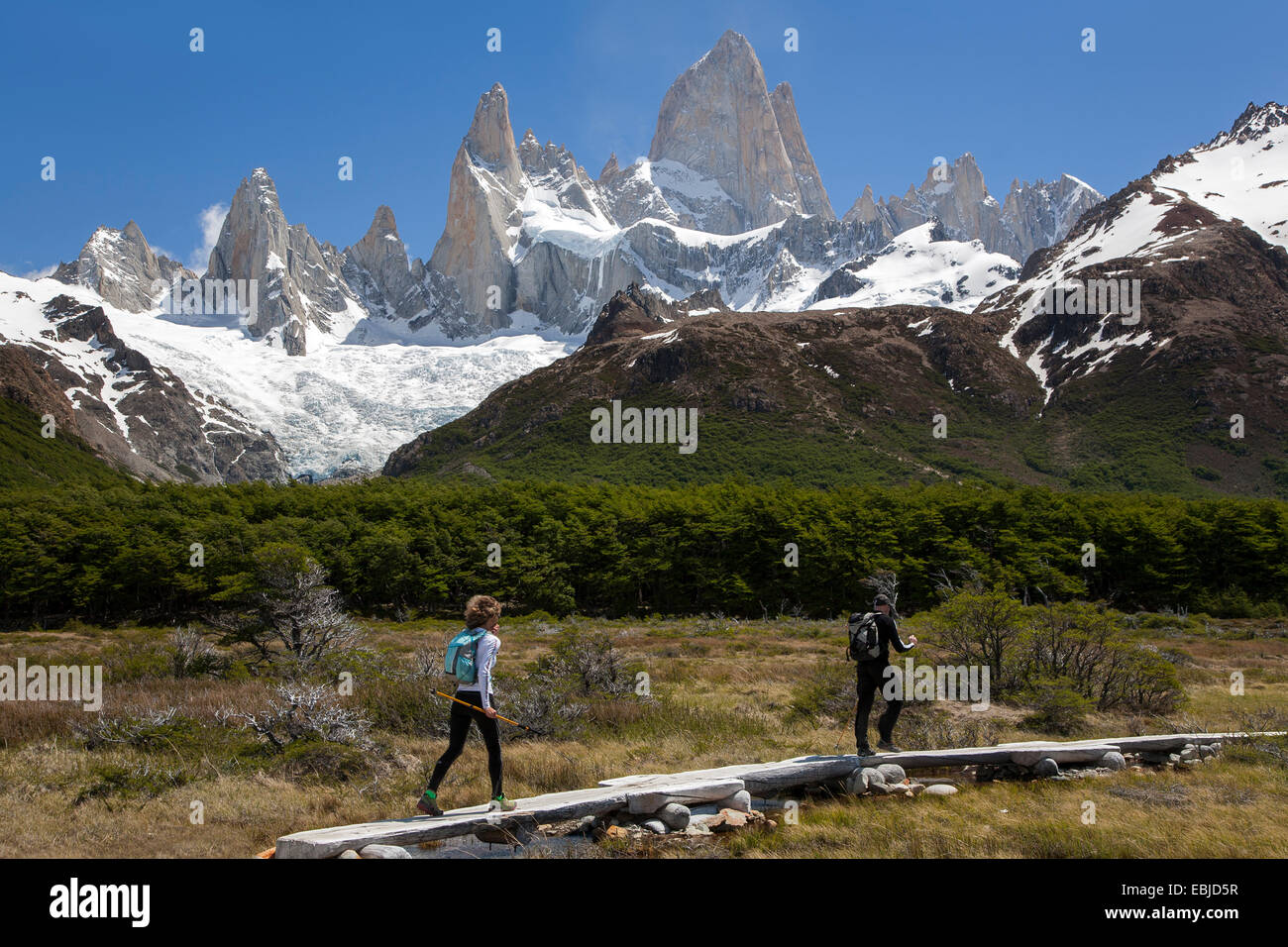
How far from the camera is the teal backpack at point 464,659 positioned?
26.9 feet

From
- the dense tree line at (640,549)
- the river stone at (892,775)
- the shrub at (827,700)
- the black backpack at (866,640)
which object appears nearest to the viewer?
the river stone at (892,775)

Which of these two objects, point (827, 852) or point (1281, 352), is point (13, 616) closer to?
point (827, 852)

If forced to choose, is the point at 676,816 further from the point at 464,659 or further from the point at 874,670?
the point at 874,670

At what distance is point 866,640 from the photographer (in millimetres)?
9812

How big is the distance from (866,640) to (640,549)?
2026 inches

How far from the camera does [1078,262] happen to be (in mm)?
195750

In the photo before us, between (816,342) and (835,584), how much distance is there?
381 feet

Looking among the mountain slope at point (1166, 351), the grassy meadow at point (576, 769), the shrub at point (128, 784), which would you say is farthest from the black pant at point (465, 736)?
the mountain slope at point (1166, 351)

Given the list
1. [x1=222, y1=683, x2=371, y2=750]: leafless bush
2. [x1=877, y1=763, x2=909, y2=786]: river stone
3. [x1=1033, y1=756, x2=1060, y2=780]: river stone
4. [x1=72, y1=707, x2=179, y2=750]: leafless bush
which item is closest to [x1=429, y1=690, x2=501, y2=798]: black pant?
[x1=222, y1=683, x2=371, y2=750]: leafless bush

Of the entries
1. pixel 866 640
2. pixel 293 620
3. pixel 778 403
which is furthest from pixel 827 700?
pixel 778 403

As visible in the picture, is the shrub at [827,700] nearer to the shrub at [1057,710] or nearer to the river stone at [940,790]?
the shrub at [1057,710]

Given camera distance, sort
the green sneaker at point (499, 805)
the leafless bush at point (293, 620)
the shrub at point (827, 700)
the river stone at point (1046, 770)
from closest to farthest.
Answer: the green sneaker at point (499, 805), the river stone at point (1046, 770), the shrub at point (827, 700), the leafless bush at point (293, 620)

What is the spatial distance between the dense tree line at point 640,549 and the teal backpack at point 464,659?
44.9m

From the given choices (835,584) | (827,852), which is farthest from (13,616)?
(827,852)
